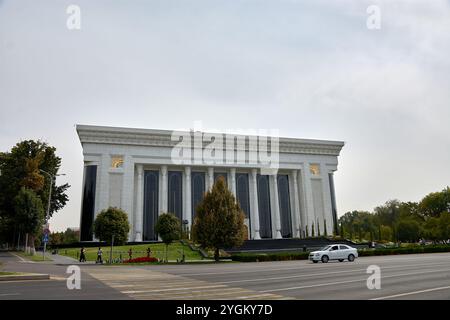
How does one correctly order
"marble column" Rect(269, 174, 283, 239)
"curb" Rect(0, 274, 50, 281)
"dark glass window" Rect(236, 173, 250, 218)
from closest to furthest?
"curb" Rect(0, 274, 50, 281) < "marble column" Rect(269, 174, 283, 239) < "dark glass window" Rect(236, 173, 250, 218)

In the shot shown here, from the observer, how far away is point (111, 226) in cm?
3350

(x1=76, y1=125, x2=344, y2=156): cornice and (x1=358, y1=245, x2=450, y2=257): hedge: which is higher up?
(x1=76, y1=125, x2=344, y2=156): cornice

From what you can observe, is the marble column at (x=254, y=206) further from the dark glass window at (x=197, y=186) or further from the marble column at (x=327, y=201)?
the marble column at (x=327, y=201)

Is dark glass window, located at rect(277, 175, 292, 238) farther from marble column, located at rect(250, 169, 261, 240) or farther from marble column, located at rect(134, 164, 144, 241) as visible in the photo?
marble column, located at rect(134, 164, 144, 241)

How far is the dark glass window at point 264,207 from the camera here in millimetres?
68688

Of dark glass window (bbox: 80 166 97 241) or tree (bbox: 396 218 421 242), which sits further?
tree (bbox: 396 218 421 242)

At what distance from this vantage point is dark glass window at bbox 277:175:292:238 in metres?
70.1

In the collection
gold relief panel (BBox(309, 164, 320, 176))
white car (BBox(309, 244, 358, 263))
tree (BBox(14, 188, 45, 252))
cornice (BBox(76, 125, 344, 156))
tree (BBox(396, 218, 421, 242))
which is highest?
cornice (BBox(76, 125, 344, 156))

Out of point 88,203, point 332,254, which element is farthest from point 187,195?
point 332,254

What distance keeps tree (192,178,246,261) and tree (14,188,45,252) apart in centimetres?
2191

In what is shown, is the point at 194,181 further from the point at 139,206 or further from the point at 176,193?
the point at 139,206

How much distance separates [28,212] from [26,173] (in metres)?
10.9

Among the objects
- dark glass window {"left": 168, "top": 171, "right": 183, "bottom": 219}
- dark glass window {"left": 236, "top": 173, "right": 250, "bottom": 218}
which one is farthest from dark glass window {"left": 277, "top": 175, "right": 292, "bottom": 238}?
dark glass window {"left": 168, "top": 171, "right": 183, "bottom": 219}

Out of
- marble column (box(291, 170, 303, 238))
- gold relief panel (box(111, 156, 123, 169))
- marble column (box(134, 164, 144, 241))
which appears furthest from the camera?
marble column (box(291, 170, 303, 238))
